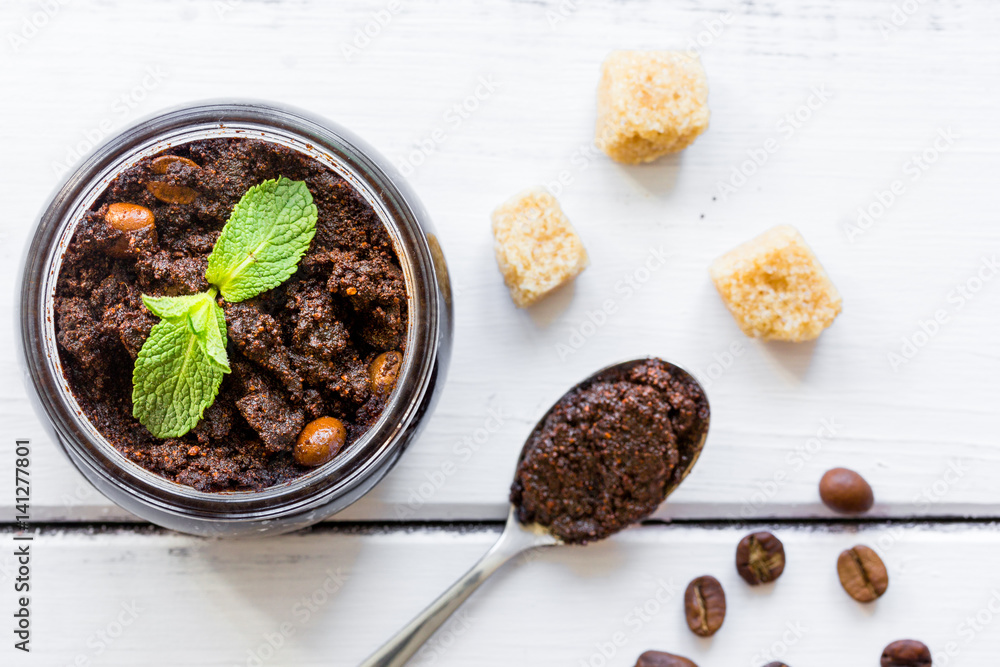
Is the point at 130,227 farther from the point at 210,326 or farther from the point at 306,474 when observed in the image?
the point at 306,474

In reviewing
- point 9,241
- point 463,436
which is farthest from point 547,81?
point 9,241

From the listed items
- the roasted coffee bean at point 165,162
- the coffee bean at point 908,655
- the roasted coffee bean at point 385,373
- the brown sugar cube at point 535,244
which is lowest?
the coffee bean at point 908,655

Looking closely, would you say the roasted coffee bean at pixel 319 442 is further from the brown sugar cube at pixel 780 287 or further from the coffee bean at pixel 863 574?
the coffee bean at pixel 863 574

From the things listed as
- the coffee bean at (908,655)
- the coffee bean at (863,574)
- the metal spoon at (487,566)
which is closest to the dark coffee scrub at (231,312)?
the metal spoon at (487,566)

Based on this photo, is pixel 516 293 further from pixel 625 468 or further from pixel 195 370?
pixel 195 370

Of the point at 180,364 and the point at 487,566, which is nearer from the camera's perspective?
the point at 180,364

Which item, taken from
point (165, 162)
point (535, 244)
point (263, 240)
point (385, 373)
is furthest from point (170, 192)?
point (535, 244)

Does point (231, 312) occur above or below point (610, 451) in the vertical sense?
above
